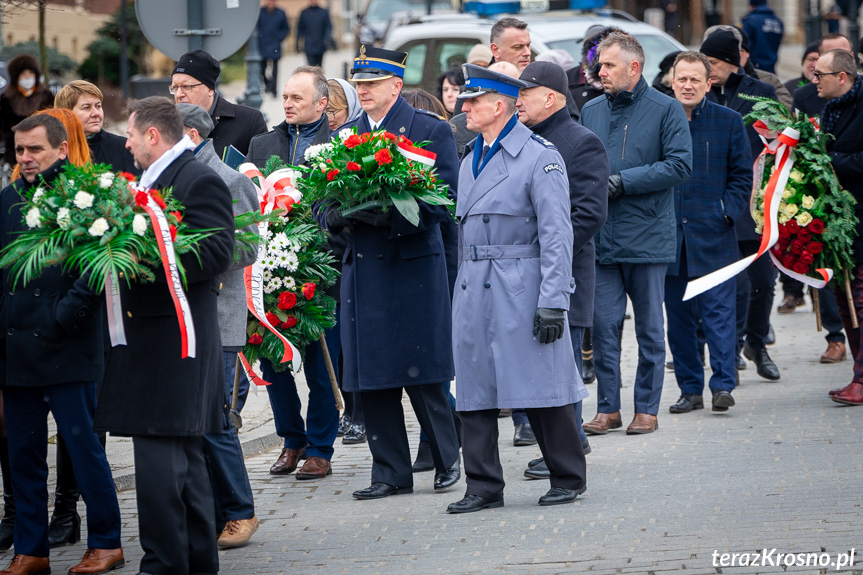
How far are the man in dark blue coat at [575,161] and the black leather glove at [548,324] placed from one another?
1021 millimetres

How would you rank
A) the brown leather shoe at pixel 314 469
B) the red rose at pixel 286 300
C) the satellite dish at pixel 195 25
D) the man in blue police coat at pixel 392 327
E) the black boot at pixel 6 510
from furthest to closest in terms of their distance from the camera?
the satellite dish at pixel 195 25, the brown leather shoe at pixel 314 469, the red rose at pixel 286 300, the man in blue police coat at pixel 392 327, the black boot at pixel 6 510

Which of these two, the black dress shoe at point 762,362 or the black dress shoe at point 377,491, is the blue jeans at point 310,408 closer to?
the black dress shoe at point 377,491

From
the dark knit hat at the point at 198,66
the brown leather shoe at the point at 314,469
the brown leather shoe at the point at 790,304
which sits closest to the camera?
the brown leather shoe at the point at 314,469

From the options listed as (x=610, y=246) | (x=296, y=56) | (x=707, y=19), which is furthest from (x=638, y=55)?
(x=296, y=56)

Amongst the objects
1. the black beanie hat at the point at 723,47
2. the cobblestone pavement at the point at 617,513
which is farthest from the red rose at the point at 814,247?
the black beanie hat at the point at 723,47

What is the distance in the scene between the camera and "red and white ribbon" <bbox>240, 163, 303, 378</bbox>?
7.21 metres

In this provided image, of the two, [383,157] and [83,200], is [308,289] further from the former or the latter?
[83,200]

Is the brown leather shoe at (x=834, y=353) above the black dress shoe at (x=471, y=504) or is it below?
below

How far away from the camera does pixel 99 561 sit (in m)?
5.88

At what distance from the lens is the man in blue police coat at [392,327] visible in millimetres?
7152

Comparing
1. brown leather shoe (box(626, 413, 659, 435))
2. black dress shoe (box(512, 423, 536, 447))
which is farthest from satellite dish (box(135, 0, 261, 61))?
brown leather shoe (box(626, 413, 659, 435))

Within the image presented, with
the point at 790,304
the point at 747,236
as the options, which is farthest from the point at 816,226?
the point at 790,304

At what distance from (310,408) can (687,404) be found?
289 cm

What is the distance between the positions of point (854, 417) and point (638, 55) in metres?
2.76
